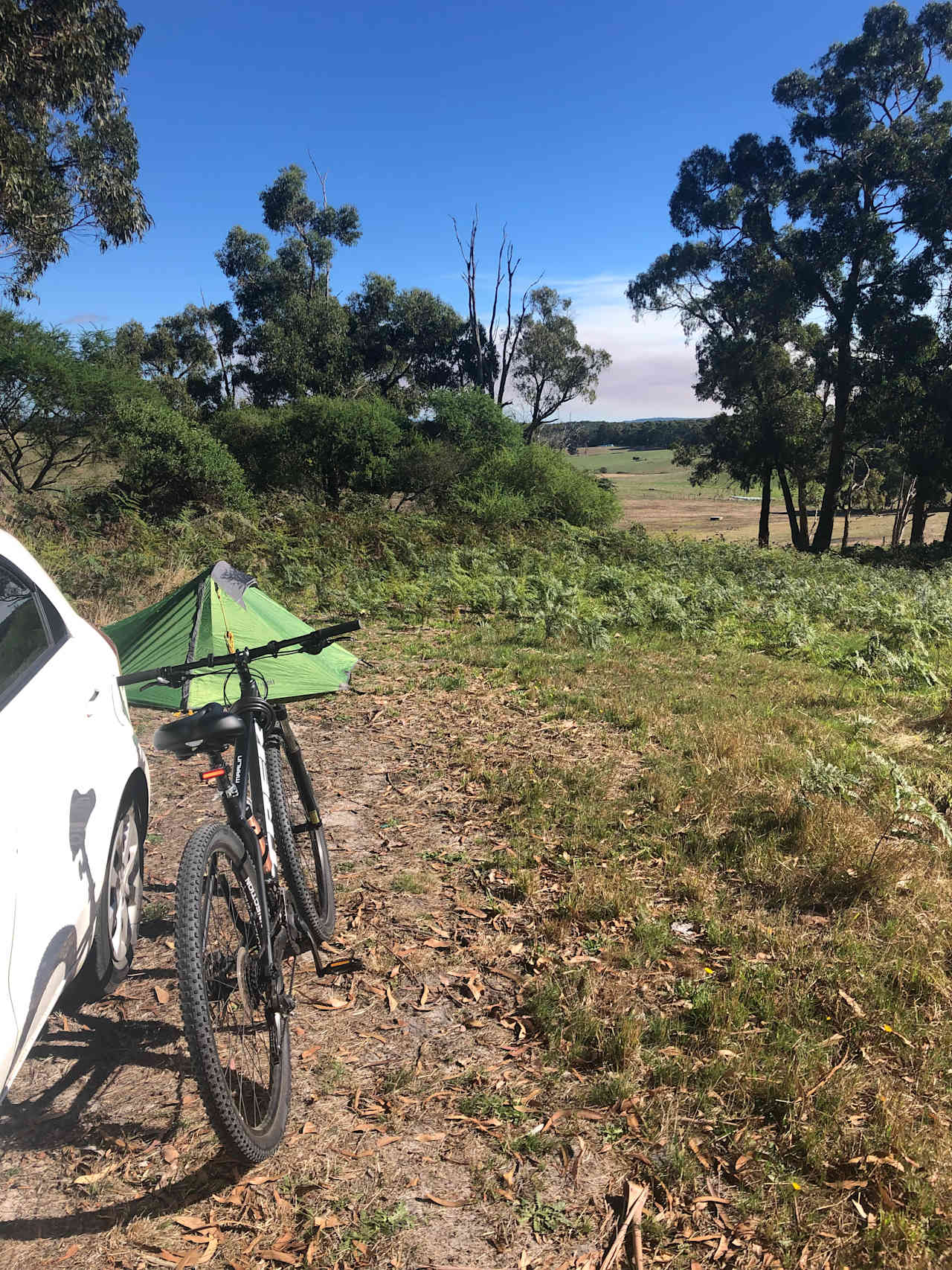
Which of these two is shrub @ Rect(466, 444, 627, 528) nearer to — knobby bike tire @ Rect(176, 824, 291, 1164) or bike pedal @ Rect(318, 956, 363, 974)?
bike pedal @ Rect(318, 956, 363, 974)

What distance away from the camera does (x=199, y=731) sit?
251 cm

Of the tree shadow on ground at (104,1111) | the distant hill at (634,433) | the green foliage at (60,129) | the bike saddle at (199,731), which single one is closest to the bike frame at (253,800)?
the bike saddle at (199,731)

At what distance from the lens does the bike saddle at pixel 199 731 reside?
2.49 m

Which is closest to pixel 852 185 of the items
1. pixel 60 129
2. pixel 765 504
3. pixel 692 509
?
pixel 765 504

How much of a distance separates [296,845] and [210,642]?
3.64m

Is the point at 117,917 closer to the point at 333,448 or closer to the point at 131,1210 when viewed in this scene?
the point at 131,1210

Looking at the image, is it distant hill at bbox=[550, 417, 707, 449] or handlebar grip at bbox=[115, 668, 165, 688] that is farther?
distant hill at bbox=[550, 417, 707, 449]

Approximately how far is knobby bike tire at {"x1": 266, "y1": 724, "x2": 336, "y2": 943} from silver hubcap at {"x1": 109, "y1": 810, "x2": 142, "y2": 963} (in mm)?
659

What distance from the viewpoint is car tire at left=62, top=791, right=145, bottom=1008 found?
9.70ft

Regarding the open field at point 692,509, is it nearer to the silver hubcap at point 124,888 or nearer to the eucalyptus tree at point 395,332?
the eucalyptus tree at point 395,332

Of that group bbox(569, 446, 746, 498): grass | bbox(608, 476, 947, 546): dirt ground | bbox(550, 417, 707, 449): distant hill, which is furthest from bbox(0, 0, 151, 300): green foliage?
bbox(550, 417, 707, 449): distant hill

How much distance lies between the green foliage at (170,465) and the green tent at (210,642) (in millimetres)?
12551

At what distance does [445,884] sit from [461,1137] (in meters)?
1.75

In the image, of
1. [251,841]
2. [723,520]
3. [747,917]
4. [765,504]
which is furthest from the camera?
[723,520]
